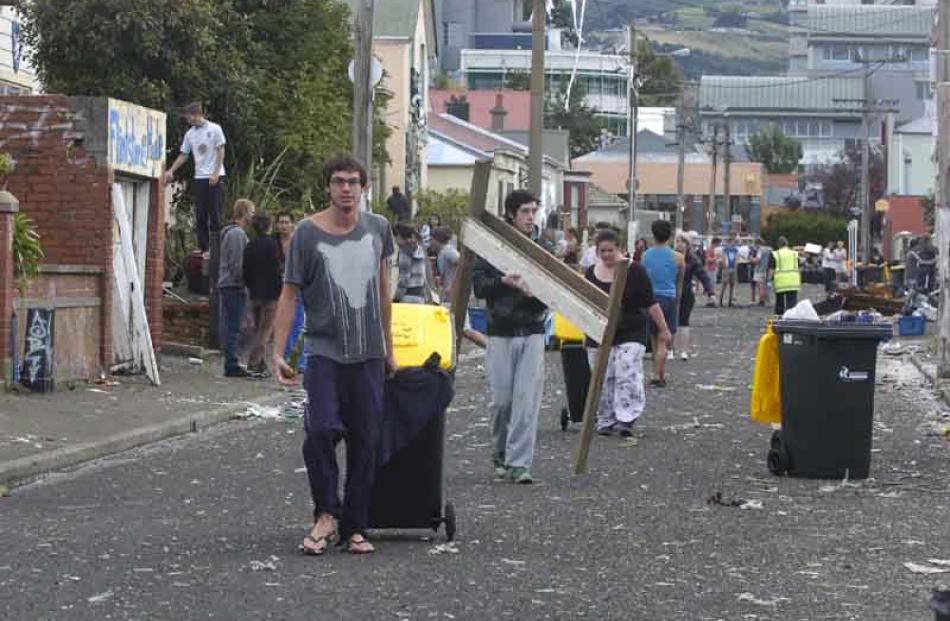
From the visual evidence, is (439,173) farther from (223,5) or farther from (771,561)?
(771,561)

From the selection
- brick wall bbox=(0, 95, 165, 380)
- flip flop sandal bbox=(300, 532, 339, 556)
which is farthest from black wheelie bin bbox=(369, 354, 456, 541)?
brick wall bbox=(0, 95, 165, 380)

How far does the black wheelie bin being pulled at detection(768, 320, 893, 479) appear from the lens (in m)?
13.9

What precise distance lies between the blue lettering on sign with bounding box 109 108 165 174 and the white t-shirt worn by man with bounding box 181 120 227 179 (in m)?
0.74

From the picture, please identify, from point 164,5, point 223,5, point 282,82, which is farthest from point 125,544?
point 282,82

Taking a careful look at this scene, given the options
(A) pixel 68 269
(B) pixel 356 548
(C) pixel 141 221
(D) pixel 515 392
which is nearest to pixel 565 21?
(C) pixel 141 221

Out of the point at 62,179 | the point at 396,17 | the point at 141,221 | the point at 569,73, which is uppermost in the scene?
the point at 569,73

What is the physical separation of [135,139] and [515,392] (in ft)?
33.2

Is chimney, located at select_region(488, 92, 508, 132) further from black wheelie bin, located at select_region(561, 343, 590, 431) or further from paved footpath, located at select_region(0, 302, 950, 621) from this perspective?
paved footpath, located at select_region(0, 302, 950, 621)

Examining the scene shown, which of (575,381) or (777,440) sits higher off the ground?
(575,381)

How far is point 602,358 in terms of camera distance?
13242mm

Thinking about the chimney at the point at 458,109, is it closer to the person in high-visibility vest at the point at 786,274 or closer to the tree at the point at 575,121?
the tree at the point at 575,121

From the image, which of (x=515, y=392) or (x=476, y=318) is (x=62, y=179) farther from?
(x=476, y=318)

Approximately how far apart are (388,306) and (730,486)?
3963 millimetres

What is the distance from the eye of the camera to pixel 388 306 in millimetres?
10297
